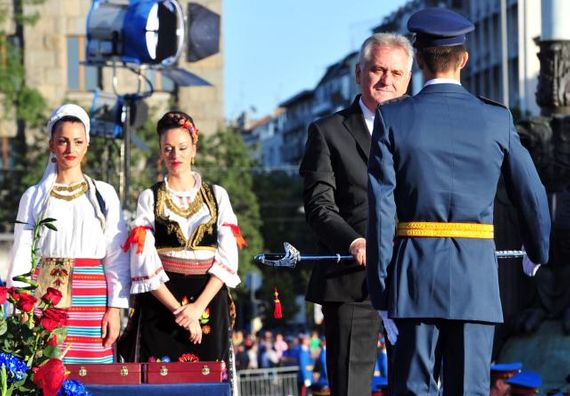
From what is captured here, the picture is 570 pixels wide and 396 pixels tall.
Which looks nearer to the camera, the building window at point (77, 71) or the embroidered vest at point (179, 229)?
the embroidered vest at point (179, 229)

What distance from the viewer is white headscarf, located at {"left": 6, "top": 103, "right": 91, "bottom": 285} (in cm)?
989

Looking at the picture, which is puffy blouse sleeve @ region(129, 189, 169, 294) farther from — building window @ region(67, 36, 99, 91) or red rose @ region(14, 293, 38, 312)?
building window @ region(67, 36, 99, 91)

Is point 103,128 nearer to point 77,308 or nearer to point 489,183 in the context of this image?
point 77,308

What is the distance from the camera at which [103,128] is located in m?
22.4

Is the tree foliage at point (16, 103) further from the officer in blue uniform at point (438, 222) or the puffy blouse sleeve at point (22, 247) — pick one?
the officer in blue uniform at point (438, 222)

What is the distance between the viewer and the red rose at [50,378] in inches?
277

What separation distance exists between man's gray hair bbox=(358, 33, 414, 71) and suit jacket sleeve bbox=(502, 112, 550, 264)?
1.56 m

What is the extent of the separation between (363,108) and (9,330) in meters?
2.28

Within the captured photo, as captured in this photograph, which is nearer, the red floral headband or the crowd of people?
the red floral headband

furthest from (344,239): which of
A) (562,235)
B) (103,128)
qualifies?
(103,128)

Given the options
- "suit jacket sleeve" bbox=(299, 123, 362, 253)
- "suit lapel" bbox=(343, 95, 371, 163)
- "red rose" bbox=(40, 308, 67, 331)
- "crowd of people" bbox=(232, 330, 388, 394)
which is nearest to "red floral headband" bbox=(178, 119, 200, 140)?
"suit jacket sleeve" bbox=(299, 123, 362, 253)

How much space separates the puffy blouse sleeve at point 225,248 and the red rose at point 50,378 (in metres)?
2.98

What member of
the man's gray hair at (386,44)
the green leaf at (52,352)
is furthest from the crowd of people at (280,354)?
the green leaf at (52,352)

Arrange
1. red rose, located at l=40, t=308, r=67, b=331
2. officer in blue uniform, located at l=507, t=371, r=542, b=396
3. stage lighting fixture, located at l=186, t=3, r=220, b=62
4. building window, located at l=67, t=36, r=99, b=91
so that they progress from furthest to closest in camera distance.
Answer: building window, located at l=67, t=36, r=99, b=91
stage lighting fixture, located at l=186, t=3, r=220, b=62
officer in blue uniform, located at l=507, t=371, r=542, b=396
red rose, located at l=40, t=308, r=67, b=331
